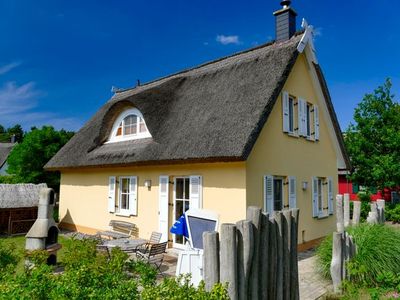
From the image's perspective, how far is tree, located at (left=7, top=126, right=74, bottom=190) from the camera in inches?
762

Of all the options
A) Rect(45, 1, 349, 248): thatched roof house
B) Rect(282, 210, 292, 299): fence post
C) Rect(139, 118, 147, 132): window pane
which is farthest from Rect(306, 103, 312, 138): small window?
Rect(282, 210, 292, 299): fence post

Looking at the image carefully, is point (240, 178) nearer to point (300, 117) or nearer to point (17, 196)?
point (300, 117)

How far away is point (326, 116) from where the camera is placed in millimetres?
12656

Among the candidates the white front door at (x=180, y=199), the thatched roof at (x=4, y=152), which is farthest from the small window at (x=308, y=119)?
the thatched roof at (x=4, y=152)

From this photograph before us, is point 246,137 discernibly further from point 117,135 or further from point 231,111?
point 117,135

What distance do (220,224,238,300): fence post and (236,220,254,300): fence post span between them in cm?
12

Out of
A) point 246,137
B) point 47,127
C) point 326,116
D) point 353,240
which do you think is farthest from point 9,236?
point 326,116

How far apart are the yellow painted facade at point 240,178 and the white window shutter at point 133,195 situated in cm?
17

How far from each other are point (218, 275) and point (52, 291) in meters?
1.74

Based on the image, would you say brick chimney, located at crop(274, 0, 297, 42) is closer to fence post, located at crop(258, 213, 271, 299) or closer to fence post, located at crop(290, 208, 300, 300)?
fence post, located at crop(290, 208, 300, 300)

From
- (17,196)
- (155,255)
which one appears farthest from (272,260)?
(17,196)

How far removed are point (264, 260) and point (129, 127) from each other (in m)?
9.19

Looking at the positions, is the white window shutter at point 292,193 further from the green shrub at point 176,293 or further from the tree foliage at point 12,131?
the tree foliage at point 12,131

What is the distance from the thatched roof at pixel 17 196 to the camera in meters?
13.2
